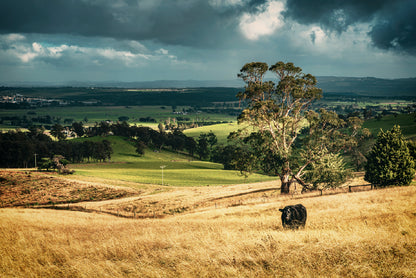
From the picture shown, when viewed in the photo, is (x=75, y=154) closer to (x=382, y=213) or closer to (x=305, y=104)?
(x=305, y=104)

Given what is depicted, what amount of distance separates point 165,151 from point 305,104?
140 meters

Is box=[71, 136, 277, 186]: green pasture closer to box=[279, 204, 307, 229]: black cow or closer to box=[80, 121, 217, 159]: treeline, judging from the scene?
box=[80, 121, 217, 159]: treeline

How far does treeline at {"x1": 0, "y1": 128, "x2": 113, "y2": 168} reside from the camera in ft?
387

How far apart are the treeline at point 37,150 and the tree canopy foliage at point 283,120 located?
9590 cm

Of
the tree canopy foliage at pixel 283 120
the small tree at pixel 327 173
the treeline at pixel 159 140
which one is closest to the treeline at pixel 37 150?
the treeline at pixel 159 140

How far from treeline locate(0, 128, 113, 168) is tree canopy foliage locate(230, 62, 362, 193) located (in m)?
Result: 95.9

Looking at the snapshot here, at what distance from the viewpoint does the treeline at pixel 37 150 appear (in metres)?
118

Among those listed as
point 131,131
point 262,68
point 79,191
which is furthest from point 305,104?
point 131,131

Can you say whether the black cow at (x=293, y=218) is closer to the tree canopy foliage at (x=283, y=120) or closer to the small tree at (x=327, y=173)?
the tree canopy foliage at (x=283, y=120)

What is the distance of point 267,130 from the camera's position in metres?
47.1

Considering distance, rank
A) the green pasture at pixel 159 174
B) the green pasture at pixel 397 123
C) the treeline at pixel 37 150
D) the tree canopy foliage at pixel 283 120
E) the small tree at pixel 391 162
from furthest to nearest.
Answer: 1. the green pasture at pixel 397 123
2. the treeline at pixel 37 150
3. the green pasture at pixel 159 174
4. the tree canopy foliage at pixel 283 120
5. the small tree at pixel 391 162

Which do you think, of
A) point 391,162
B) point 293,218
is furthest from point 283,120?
point 293,218

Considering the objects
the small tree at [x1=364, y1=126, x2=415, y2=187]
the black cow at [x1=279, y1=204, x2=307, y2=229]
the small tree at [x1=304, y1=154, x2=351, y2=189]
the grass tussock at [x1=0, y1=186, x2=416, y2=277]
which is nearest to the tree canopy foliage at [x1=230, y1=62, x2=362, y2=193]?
the small tree at [x1=304, y1=154, x2=351, y2=189]

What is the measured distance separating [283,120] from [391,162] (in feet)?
53.4
